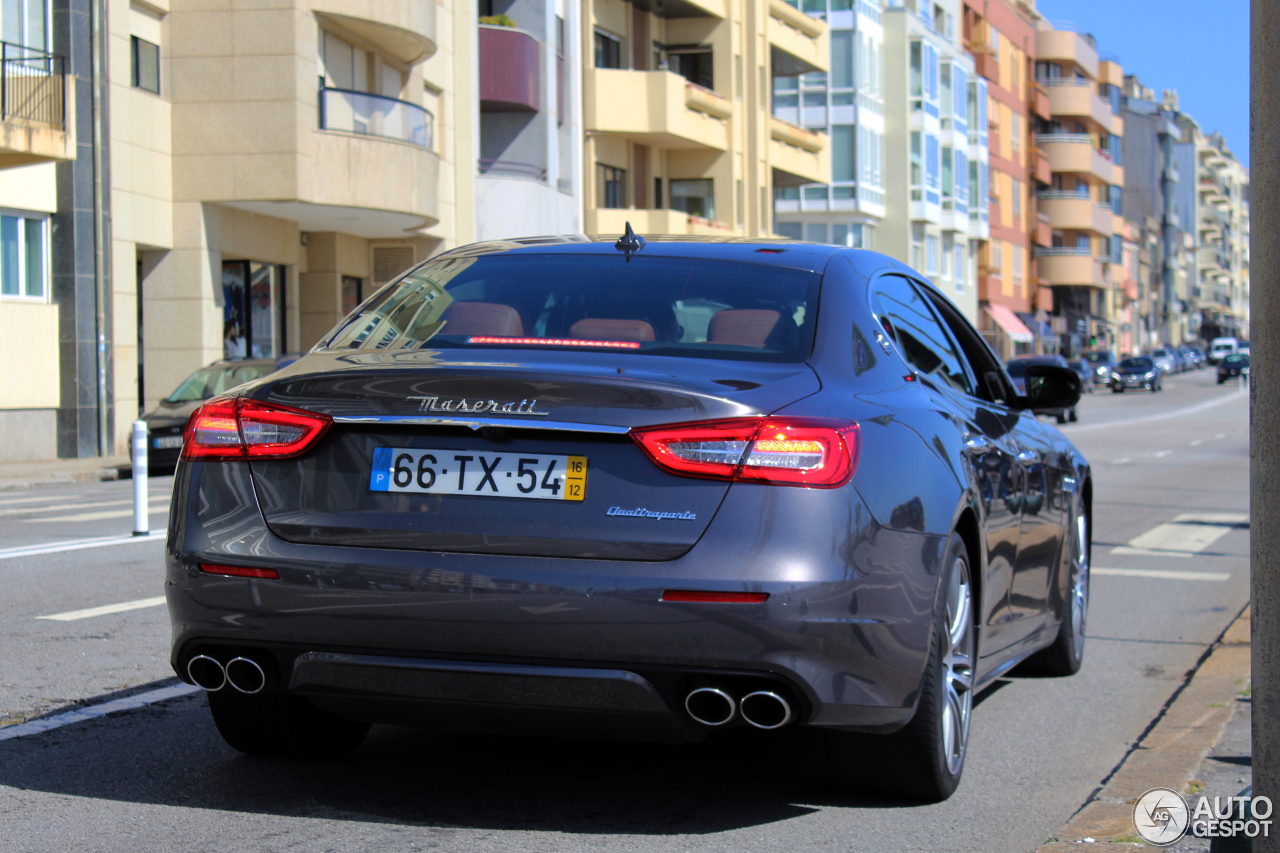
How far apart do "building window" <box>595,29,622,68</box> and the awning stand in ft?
144

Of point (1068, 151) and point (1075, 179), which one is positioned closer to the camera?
point (1068, 151)

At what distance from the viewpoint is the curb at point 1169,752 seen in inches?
175

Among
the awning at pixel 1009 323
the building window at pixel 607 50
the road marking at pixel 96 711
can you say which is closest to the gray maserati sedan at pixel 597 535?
the road marking at pixel 96 711

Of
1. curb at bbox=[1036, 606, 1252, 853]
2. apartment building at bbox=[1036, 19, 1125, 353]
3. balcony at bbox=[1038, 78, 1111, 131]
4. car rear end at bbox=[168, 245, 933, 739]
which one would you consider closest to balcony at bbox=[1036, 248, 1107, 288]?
apartment building at bbox=[1036, 19, 1125, 353]

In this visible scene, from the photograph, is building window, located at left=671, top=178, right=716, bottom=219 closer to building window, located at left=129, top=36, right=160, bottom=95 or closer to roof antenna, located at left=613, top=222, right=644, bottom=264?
building window, located at left=129, top=36, right=160, bottom=95

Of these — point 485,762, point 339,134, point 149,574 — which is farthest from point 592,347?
point 339,134

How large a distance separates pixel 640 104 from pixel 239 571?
127 feet

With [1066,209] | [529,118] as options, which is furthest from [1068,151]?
[529,118]

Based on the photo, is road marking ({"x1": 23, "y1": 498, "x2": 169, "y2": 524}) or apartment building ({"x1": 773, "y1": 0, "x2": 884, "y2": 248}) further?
apartment building ({"x1": 773, "y1": 0, "x2": 884, "y2": 248})

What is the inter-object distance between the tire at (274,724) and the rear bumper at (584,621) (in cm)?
68

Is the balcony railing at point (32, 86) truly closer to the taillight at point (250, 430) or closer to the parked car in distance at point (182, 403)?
the parked car in distance at point (182, 403)

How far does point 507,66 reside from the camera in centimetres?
3734

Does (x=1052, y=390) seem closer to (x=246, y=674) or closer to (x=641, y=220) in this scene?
(x=246, y=674)

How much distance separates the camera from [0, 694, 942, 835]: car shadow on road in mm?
4512
